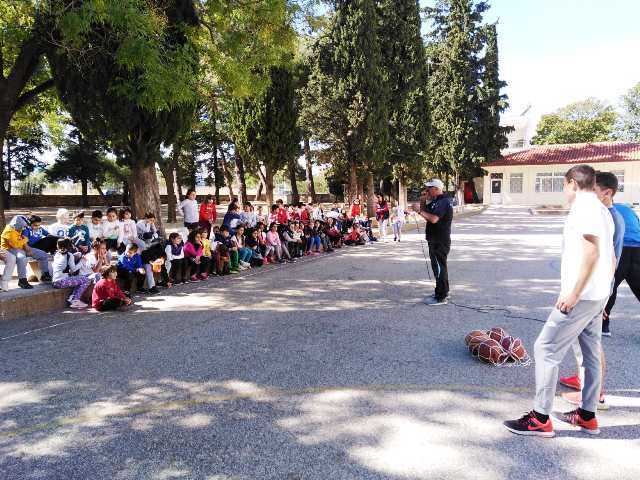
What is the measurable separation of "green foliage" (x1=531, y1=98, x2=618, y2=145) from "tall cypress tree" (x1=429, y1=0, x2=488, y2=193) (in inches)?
888

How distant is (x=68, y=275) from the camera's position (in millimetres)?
7836

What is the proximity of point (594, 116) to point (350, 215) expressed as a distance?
49054mm

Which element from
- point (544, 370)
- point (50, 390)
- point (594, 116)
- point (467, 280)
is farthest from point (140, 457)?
point (594, 116)

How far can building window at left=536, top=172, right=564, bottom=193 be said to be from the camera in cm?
4075

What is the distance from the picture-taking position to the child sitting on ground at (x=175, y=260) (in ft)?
30.2

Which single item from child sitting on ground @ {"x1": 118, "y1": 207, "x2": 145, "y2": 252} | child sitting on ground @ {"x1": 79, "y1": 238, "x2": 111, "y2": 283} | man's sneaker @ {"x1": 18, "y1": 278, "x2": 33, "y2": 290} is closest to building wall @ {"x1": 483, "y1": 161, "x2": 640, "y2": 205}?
child sitting on ground @ {"x1": 118, "y1": 207, "x2": 145, "y2": 252}

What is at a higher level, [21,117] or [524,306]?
[21,117]

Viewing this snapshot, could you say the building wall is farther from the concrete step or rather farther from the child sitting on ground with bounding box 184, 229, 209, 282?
the concrete step

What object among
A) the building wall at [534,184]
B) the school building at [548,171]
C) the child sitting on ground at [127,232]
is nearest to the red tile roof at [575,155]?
the school building at [548,171]

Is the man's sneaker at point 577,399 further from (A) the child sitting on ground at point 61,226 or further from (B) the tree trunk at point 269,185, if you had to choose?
(B) the tree trunk at point 269,185

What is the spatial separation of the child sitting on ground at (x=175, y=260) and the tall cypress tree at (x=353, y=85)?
14474mm

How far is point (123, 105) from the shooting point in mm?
10008

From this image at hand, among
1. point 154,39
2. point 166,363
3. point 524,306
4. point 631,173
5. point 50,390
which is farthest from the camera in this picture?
point 631,173

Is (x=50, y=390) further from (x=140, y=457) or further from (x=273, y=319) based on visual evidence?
(x=273, y=319)
